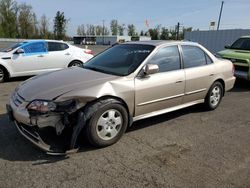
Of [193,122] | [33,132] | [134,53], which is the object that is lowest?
[193,122]

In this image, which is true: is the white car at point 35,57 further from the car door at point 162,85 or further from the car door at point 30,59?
the car door at point 162,85

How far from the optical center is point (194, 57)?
497 centimetres

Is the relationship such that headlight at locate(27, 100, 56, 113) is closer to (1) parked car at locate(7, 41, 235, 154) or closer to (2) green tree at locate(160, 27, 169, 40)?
(1) parked car at locate(7, 41, 235, 154)

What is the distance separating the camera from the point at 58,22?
70250 mm

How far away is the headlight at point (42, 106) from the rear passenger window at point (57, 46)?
6041mm

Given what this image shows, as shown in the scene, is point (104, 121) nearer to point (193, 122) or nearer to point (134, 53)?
point (134, 53)

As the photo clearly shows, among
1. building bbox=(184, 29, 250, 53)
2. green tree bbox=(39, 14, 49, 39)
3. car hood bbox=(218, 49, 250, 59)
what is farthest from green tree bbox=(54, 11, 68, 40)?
car hood bbox=(218, 49, 250, 59)

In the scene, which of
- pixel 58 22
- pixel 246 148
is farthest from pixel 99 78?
pixel 58 22

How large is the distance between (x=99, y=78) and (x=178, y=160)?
5.50 ft

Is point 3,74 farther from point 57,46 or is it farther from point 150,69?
point 150,69

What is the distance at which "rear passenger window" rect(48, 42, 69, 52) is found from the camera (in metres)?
8.86

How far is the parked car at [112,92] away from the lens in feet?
10.7

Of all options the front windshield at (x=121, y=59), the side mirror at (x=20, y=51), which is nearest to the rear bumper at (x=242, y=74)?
the front windshield at (x=121, y=59)

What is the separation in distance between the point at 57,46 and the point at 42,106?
632 centimetres
